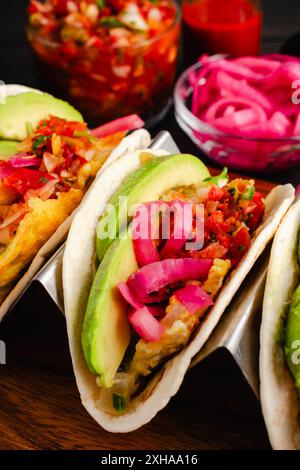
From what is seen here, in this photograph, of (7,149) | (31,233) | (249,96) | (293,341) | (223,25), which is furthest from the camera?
(223,25)

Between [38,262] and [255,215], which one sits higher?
[255,215]

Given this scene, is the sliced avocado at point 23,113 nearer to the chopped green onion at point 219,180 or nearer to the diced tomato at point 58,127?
the diced tomato at point 58,127

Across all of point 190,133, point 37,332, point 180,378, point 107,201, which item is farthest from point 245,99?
point 180,378

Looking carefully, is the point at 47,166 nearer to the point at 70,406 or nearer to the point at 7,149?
the point at 7,149

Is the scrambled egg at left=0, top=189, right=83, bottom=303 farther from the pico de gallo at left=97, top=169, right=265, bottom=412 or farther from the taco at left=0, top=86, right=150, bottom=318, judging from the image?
the pico de gallo at left=97, top=169, right=265, bottom=412

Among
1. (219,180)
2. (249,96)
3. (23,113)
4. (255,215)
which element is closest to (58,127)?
(23,113)

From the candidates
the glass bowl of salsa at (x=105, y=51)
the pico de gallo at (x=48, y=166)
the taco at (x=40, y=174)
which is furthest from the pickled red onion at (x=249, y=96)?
the pico de gallo at (x=48, y=166)

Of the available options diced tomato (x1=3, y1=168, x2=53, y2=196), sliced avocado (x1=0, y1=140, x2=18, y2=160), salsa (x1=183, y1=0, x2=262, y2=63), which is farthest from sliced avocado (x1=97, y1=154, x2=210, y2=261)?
salsa (x1=183, y1=0, x2=262, y2=63)
